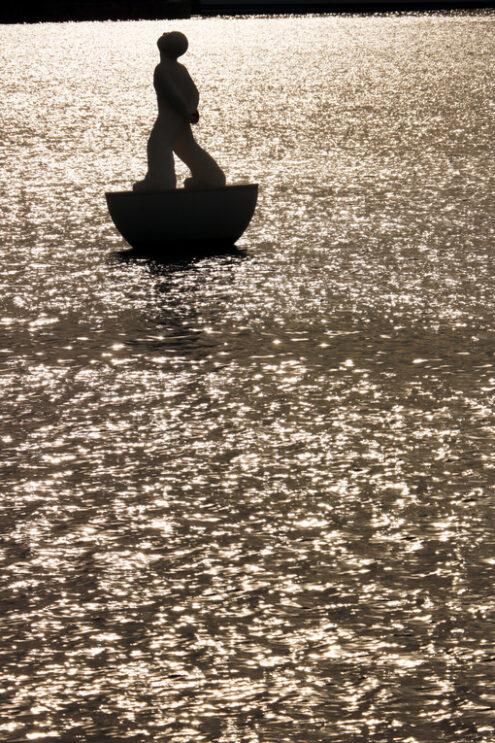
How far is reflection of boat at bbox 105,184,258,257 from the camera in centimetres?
992

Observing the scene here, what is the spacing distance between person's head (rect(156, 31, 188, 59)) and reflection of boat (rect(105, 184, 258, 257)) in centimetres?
112

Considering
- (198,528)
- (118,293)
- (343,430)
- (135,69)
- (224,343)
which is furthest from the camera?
(135,69)

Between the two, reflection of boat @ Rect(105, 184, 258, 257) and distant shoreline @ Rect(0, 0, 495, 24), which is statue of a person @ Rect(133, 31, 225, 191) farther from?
distant shoreline @ Rect(0, 0, 495, 24)

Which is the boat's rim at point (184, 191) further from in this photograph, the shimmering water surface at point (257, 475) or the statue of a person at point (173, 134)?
the shimmering water surface at point (257, 475)

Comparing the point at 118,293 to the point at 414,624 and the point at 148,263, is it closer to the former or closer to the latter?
the point at 148,263

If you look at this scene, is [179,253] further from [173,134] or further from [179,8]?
[179,8]

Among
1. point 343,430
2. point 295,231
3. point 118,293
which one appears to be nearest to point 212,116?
point 295,231

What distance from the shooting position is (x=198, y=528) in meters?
4.91

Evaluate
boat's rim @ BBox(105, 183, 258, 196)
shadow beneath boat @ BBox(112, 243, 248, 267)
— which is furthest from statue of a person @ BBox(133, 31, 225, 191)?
shadow beneath boat @ BBox(112, 243, 248, 267)

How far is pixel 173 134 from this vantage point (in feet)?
33.8

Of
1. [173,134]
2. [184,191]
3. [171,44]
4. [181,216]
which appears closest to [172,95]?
[173,134]

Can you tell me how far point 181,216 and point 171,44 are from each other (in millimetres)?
1302

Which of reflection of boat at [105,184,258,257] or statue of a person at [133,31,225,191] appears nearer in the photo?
reflection of boat at [105,184,258,257]

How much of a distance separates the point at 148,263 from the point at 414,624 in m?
6.04
